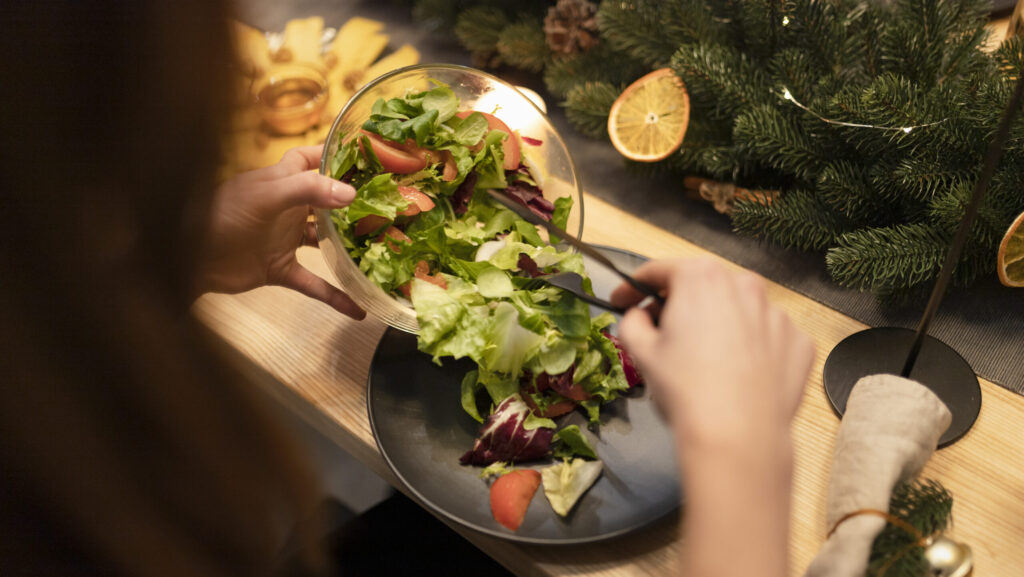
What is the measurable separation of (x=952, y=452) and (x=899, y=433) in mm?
192

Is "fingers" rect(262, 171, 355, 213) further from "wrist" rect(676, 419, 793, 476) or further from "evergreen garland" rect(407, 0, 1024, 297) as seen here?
"evergreen garland" rect(407, 0, 1024, 297)

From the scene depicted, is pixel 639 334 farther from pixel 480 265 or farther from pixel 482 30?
pixel 482 30

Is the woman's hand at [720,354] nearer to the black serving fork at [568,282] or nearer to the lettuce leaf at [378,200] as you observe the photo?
the black serving fork at [568,282]

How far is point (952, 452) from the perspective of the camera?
89 cm

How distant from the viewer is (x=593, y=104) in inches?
55.7

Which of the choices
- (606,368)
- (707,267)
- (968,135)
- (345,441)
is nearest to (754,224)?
(968,135)

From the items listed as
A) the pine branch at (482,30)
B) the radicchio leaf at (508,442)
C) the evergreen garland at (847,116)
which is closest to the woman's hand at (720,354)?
the radicchio leaf at (508,442)

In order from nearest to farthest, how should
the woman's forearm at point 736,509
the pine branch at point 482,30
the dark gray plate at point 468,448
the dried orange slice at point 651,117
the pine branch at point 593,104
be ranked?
the woman's forearm at point 736,509, the dark gray plate at point 468,448, the dried orange slice at point 651,117, the pine branch at point 593,104, the pine branch at point 482,30

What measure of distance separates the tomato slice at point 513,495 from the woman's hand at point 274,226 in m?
0.37

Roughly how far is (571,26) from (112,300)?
1256mm

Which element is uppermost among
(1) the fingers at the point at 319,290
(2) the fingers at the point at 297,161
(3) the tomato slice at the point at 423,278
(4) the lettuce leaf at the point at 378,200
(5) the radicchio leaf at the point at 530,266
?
(2) the fingers at the point at 297,161

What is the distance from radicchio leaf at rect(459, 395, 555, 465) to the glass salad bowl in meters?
0.17

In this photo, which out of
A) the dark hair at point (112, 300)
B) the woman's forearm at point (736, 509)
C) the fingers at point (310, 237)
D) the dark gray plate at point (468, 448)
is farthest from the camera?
the fingers at point (310, 237)

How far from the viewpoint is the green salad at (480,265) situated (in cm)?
87
